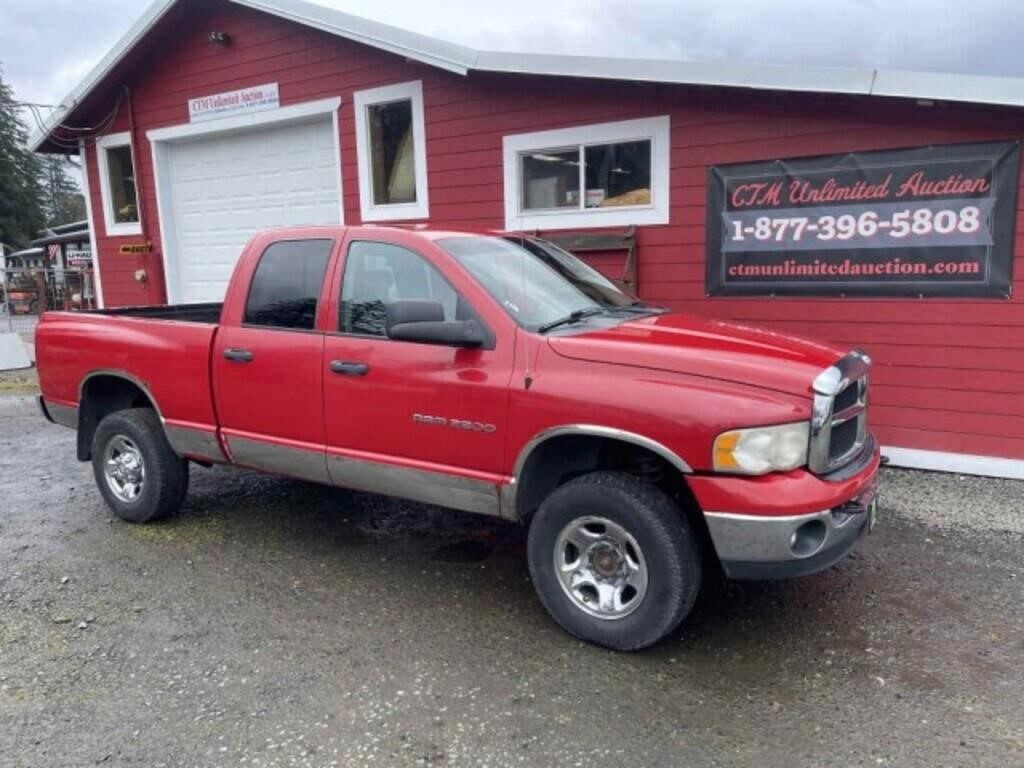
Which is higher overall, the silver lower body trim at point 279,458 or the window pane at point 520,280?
the window pane at point 520,280

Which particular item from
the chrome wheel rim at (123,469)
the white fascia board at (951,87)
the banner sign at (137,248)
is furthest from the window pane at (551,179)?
the banner sign at (137,248)

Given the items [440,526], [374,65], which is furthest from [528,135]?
[440,526]

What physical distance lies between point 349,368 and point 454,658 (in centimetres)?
159

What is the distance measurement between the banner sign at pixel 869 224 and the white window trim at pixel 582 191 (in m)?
0.52

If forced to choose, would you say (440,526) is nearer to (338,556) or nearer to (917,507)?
(338,556)

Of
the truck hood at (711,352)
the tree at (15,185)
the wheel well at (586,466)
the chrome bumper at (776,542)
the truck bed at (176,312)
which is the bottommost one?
the chrome bumper at (776,542)

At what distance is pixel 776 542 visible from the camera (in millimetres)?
3115

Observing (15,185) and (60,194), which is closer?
(15,185)

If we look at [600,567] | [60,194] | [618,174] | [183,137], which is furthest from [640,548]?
[60,194]

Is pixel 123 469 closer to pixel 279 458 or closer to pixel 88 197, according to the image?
pixel 279 458

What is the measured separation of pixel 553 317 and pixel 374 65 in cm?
621

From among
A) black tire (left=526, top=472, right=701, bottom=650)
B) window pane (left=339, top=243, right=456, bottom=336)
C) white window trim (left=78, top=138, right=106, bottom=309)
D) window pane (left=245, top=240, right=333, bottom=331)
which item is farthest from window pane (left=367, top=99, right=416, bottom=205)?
black tire (left=526, top=472, right=701, bottom=650)

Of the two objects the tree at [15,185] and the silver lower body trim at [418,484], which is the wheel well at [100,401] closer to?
the silver lower body trim at [418,484]

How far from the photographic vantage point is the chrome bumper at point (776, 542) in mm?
3111
